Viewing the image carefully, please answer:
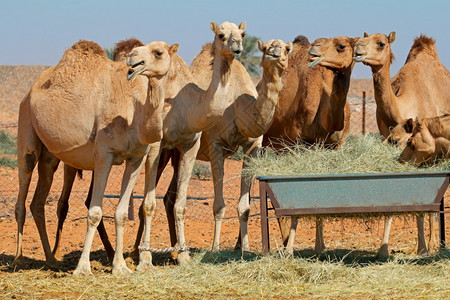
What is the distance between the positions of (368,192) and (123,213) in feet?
8.25

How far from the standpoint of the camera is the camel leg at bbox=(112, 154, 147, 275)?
24.7ft

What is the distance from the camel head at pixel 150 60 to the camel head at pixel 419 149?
2.50 metres

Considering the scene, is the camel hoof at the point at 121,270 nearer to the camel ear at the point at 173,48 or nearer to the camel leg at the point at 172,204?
the camel leg at the point at 172,204

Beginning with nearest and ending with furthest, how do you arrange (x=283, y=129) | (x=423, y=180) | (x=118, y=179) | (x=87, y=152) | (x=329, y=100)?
1. (x=423, y=180)
2. (x=87, y=152)
3. (x=329, y=100)
4. (x=283, y=129)
5. (x=118, y=179)

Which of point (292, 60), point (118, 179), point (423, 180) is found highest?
point (292, 60)

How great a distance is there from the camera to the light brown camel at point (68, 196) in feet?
28.5

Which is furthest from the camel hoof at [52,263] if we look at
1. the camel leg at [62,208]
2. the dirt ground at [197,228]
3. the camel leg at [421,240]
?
the camel leg at [421,240]

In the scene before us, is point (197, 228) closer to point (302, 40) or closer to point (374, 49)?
point (302, 40)

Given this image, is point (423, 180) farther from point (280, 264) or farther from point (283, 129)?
point (283, 129)

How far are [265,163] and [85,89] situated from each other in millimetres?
2113

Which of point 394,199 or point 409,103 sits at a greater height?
point 409,103

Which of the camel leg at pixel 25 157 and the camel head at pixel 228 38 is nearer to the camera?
the camel head at pixel 228 38

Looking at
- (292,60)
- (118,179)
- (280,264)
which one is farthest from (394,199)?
(118,179)

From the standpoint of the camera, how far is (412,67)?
9.84m
